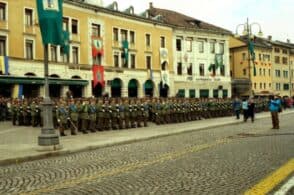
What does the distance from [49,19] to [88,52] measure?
38.6 metres

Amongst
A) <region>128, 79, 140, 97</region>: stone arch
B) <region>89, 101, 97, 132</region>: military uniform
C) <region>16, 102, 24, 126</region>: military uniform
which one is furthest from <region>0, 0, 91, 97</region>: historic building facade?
<region>89, 101, 97, 132</region>: military uniform

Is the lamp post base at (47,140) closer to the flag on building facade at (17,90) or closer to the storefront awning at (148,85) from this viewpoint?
the flag on building facade at (17,90)

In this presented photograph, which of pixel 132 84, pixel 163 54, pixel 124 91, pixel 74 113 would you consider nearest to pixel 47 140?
pixel 74 113

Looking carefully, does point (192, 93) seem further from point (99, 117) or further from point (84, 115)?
point (84, 115)

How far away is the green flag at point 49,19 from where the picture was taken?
18.5 metres

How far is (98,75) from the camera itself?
187 ft

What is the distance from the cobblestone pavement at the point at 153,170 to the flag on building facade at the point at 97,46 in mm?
39552

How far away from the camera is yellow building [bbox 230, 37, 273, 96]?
89000 mm

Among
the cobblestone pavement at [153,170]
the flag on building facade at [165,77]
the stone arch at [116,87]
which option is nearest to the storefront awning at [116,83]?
the stone arch at [116,87]

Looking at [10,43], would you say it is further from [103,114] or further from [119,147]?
[119,147]

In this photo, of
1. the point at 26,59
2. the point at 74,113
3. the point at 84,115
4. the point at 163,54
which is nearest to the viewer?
the point at 74,113

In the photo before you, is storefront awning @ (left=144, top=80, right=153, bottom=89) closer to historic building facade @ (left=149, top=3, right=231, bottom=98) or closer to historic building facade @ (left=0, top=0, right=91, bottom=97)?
historic building facade @ (left=149, top=3, right=231, bottom=98)

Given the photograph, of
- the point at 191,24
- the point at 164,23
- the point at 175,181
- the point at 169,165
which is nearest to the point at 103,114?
the point at 169,165

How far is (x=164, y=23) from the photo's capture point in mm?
70125
